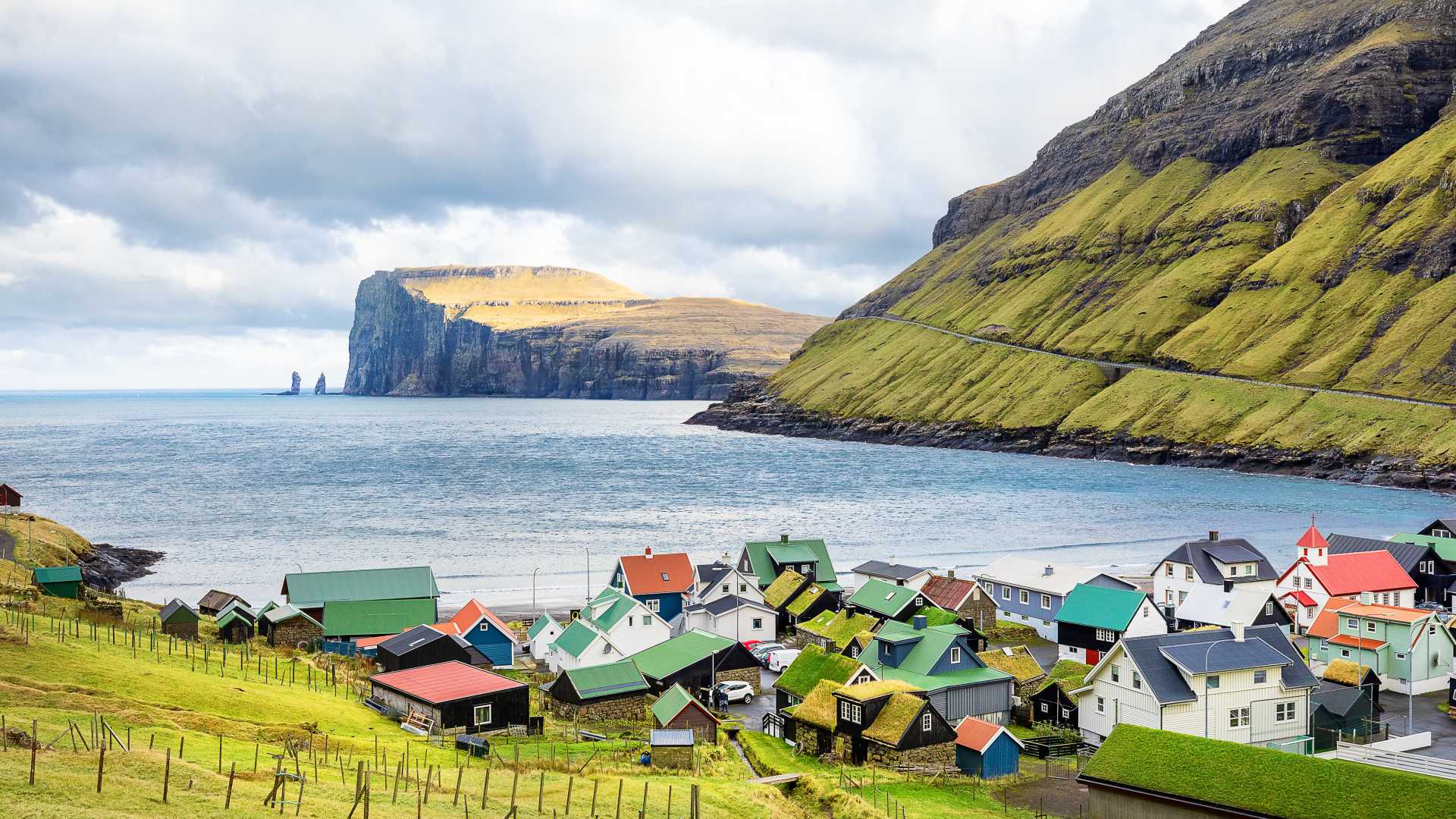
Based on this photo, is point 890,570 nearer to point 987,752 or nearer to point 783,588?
point 783,588

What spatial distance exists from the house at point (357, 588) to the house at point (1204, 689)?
37.5m

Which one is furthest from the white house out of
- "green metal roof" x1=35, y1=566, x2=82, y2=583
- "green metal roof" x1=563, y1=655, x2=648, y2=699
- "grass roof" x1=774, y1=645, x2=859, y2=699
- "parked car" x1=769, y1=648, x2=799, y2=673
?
"green metal roof" x1=35, y1=566, x2=82, y2=583

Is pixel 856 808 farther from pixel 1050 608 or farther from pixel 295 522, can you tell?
pixel 295 522

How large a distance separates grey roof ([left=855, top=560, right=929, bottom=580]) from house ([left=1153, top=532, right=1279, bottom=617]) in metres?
15.8

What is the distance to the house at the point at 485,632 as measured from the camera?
54438mm

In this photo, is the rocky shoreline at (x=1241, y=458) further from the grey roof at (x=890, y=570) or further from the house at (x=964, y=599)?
the grey roof at (x=890, y=570)

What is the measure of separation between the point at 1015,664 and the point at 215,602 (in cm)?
4985

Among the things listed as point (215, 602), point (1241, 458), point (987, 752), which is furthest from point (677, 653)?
point (1241, 458)

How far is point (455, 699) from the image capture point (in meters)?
40.7

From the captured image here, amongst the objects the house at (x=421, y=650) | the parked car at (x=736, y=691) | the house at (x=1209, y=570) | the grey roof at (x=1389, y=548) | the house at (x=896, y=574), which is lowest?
the parked car at (x=736, y=691)

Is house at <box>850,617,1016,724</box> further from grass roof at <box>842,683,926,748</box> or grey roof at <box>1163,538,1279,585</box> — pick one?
grey roof at <box>1163,538,1279,585</box>

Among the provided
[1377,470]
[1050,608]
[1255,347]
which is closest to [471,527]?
[1050,608]

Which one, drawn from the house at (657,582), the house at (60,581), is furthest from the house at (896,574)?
the house at (60,581)

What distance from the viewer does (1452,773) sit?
34844 millimetres
